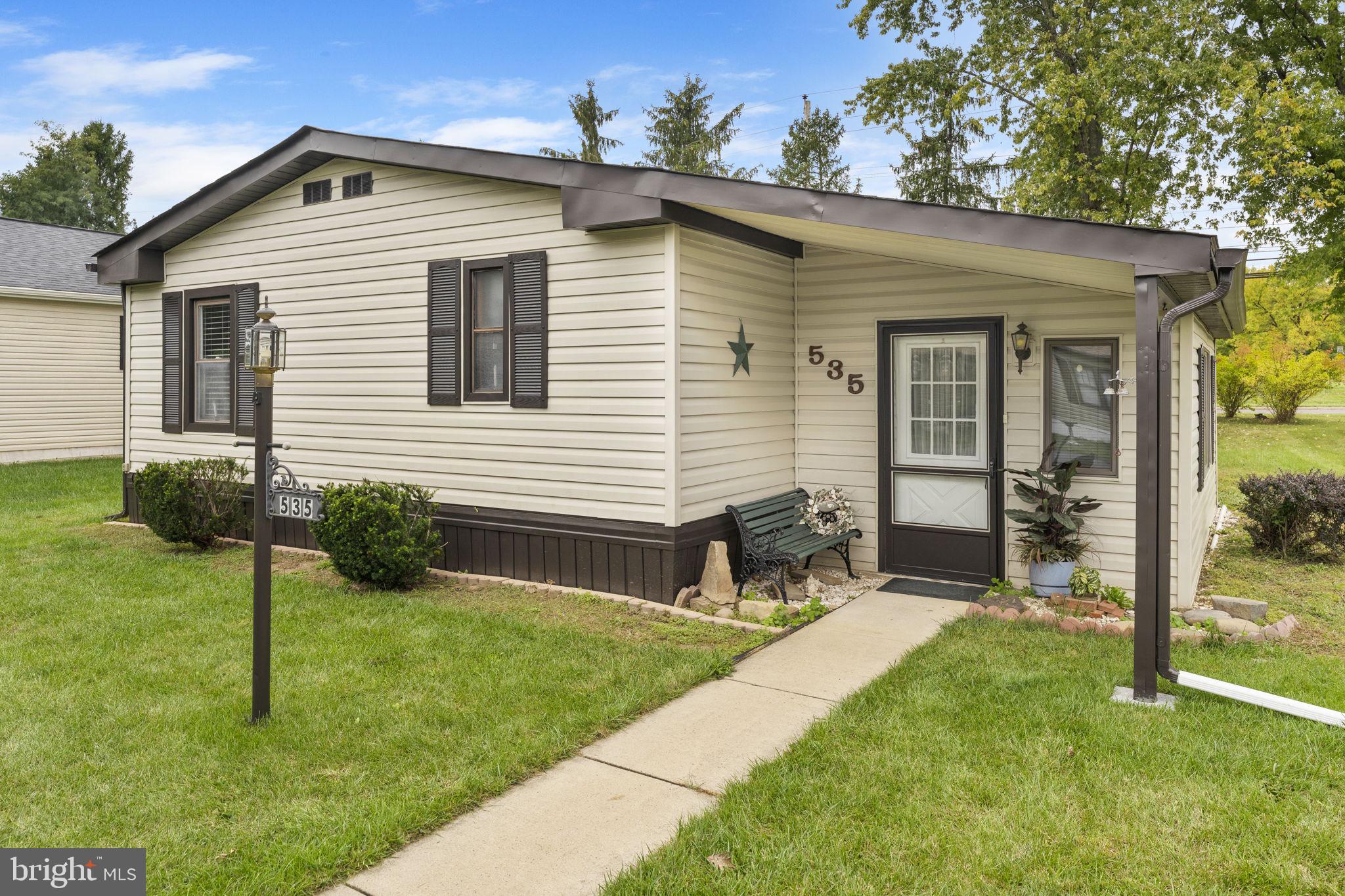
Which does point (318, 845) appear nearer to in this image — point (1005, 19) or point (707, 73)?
point (1005, 19)

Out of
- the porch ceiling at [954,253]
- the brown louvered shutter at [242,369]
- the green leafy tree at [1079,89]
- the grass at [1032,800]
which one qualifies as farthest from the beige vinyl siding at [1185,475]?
the green leafy tree at [1079,89]

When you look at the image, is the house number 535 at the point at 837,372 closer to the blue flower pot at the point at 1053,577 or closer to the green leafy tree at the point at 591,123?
the blue flower pot at the point at 1053,577

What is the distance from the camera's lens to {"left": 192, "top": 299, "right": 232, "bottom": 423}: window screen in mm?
8758

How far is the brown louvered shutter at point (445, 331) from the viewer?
275 inches

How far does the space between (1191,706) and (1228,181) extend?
15.1 meters

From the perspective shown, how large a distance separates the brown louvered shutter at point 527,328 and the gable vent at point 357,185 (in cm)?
183

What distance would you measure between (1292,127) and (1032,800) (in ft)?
47.4

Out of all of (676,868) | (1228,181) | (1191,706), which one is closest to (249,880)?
(676,868)

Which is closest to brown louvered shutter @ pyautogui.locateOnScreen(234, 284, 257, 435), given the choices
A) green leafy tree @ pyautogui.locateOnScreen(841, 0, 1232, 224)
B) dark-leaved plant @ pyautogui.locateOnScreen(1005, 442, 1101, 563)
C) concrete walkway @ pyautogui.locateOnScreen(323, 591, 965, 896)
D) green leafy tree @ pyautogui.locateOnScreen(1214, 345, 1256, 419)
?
concrete walkway @ pyautogui.locateOnScreen(323, 591, 965, 896)

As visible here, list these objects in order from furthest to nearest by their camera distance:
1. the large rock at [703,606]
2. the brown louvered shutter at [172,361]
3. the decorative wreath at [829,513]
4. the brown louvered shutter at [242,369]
Answer: the brown louvered shutter at [172,361]
the brown louvered shutter at [242,369]
the decorative wreath at [829,513]
the large rock at [703,606]

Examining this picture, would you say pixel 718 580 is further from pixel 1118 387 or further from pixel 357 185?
pixel 357 185

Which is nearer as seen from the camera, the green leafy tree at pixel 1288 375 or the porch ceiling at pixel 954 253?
the porch ceiling at pixel 954 253

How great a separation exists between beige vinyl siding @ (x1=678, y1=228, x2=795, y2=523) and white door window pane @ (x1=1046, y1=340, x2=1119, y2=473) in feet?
7.03

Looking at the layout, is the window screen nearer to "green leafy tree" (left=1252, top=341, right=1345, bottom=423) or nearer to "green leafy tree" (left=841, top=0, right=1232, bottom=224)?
"green leafy tree" (left=841, top=0, right=1232, bottom=224)
